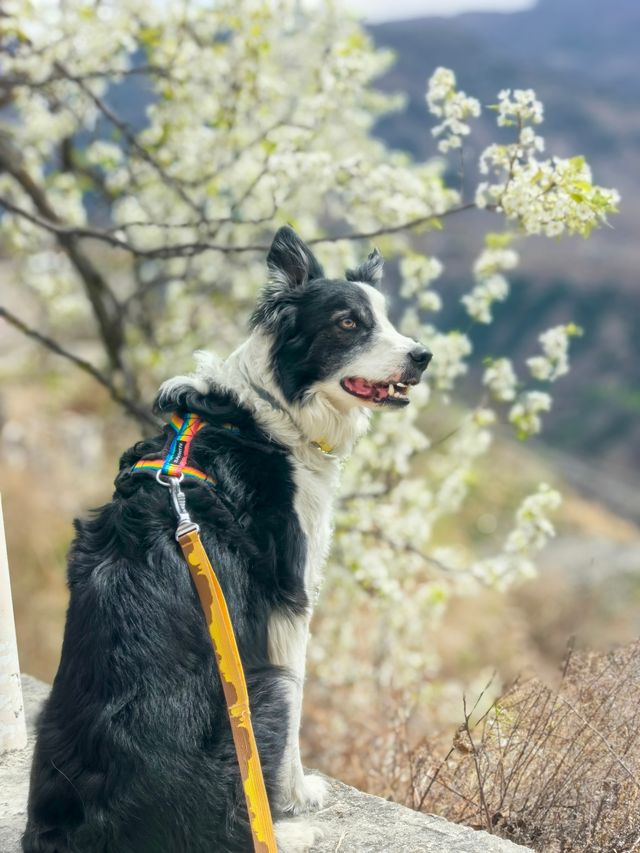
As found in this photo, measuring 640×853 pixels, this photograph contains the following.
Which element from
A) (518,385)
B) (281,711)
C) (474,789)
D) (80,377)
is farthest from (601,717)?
(80,377)

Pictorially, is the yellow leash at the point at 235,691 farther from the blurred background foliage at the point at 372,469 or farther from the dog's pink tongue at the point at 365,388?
the blurred background foliage at the point at 372,469

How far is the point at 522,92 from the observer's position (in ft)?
12.9

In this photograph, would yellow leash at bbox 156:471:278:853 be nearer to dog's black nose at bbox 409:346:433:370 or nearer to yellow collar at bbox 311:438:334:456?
yellow collar at bbox 311:438:334:456

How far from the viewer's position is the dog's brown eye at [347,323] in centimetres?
312

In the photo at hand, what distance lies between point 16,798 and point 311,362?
1859 mm

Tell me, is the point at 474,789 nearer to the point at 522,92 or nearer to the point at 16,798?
the point at 16,798

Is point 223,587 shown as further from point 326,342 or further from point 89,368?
point 89,368

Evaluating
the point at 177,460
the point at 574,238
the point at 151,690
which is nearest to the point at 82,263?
the point at 177,460

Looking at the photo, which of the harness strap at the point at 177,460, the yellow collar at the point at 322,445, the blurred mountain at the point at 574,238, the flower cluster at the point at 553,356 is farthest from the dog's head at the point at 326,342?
the blurred mountain at the point at 574,238

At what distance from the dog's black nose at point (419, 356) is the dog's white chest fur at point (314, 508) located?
0.46 meters

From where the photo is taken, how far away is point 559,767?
297 cm

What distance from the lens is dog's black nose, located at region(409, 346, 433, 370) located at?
120 inches

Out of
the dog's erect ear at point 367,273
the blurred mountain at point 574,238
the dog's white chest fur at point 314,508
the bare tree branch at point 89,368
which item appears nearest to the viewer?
the dog's white chest fur at point 314,508

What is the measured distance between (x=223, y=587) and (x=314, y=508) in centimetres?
47
